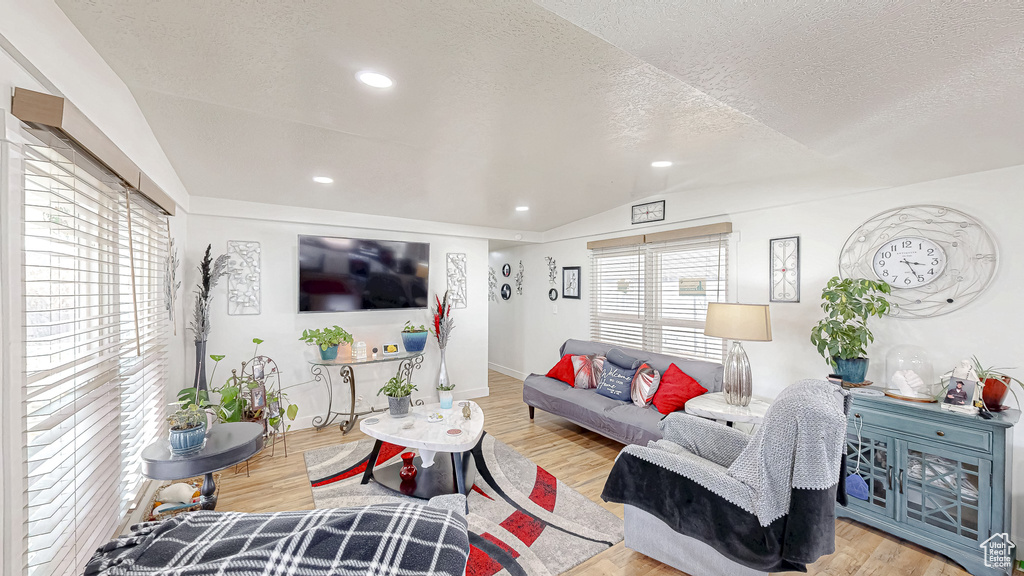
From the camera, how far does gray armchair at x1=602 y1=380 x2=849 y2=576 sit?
1.58 meters

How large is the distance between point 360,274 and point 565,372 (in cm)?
242

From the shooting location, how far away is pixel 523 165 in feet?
10.1

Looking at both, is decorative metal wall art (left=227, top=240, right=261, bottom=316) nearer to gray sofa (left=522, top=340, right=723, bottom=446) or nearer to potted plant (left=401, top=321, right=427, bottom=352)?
potted plant (left=401, top=321, right=427, bottom=352)

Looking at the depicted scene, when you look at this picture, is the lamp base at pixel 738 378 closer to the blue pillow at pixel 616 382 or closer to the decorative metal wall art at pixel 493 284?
the blue pillow at pixel 616 382

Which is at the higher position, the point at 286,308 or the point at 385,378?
the point at 286,308

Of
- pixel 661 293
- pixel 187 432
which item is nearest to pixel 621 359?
pixel 661 293

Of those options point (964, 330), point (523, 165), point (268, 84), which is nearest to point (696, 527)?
point (964, 330)

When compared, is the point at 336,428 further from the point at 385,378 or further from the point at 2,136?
the point at 2,136

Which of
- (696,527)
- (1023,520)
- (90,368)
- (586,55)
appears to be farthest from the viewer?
(1023,520)

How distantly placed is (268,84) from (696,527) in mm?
2798

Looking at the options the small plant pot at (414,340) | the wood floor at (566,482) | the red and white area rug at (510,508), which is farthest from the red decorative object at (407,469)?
the small plant pot at (414,340)

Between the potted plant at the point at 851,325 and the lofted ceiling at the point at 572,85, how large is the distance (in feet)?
2.32

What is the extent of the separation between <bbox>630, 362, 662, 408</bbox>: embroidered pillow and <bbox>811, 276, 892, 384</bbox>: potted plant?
119cm

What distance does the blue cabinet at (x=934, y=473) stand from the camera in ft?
6.69
